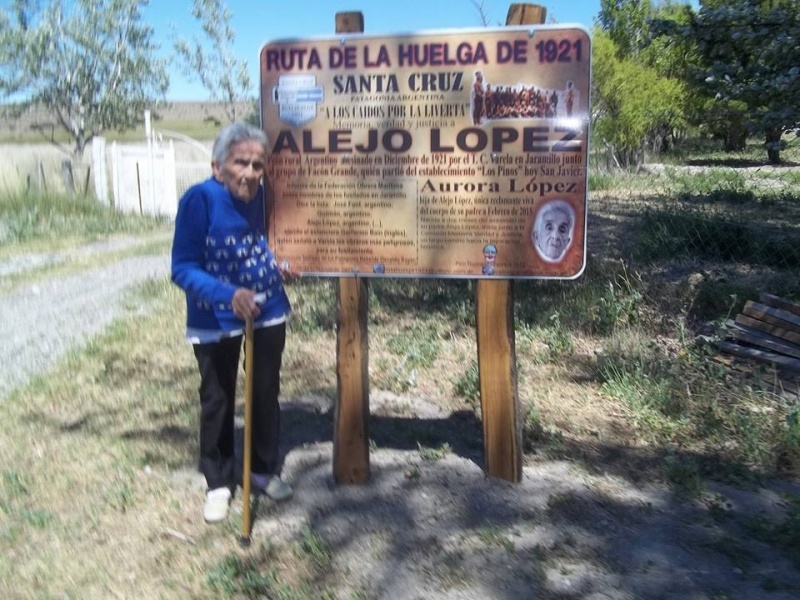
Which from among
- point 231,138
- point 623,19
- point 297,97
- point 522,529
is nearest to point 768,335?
point 522,529

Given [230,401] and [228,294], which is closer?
[228,294]

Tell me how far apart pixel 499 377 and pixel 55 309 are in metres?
5.87

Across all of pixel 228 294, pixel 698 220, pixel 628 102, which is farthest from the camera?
pixel 628 102

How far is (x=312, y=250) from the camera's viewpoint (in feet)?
12.5

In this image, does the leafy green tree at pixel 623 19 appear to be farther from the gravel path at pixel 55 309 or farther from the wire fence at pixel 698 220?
the gravel path at pixel 55 309

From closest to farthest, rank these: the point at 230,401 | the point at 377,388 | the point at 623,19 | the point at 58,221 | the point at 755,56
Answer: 1. the point at 230,401
2. the point at 377,388
3. the point at 755,56
4. the point at 58,221
5. the point at 623,19

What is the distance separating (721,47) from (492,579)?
4749mm

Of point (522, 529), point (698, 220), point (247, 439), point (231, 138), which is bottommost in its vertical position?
point (522, 529)

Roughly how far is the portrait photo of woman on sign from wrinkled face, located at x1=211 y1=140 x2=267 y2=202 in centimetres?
121

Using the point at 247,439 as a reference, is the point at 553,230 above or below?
above

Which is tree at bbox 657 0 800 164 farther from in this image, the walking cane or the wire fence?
the walking cane

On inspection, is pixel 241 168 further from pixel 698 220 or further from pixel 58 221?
pixel 58 221

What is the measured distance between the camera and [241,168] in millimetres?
3523

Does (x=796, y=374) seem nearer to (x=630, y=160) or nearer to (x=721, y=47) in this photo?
(x=721, y=47)
